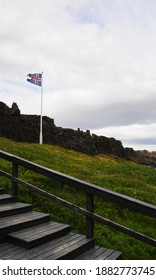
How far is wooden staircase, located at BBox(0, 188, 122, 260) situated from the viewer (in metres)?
6.37

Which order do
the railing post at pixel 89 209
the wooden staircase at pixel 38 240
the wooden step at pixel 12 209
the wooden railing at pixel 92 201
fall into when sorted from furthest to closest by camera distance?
the wooden step at pixel 12 209, the railing post at pixel 89 209, the wooden railing at pixel 92 201, the wooden staircase at pixel 38 240

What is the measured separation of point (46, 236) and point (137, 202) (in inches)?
92.1

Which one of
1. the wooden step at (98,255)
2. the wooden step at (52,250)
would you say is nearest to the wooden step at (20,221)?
the wooden step at (52,250)

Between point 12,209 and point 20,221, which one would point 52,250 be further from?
point 12,209

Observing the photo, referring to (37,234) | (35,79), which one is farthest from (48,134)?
(37,234)

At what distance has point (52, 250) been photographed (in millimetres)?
6621

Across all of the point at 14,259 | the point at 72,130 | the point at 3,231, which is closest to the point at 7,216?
the point at 3,231

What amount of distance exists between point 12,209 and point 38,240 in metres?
1.59

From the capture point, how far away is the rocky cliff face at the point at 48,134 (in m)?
41.3

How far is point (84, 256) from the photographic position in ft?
22.8

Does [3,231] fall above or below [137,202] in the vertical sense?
below

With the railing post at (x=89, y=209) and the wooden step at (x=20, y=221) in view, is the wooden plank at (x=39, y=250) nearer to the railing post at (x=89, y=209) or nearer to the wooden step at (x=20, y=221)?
the railing post at (x=89, y=209)

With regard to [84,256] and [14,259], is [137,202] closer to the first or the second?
[84,256]
